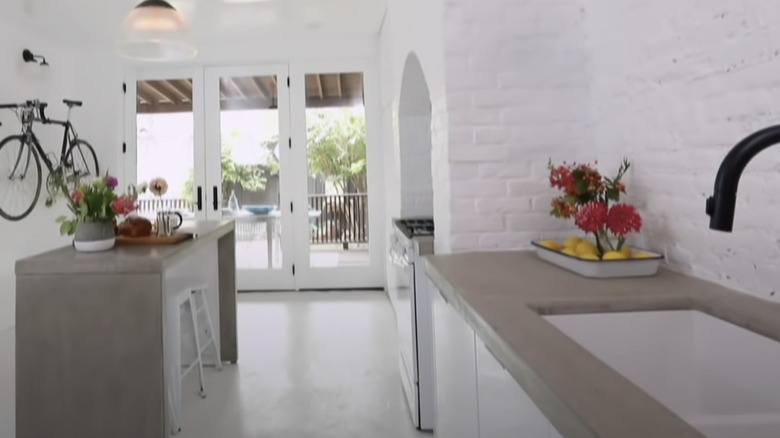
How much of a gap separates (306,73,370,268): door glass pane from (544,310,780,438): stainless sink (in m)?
4.49

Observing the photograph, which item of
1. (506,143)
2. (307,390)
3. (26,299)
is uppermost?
(506,143)

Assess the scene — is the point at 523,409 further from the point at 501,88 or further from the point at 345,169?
the point at 345,169

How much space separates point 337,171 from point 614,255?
4.37 meters

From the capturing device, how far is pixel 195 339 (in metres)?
2.68

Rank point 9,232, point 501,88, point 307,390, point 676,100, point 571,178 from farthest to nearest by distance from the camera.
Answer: point 9,232 → point 307,390 → point 501,88 → point 571,178 → point 676,100

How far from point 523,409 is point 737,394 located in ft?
1.75

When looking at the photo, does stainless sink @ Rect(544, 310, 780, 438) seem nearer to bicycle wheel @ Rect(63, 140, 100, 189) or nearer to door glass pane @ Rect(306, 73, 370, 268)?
door glass pane @ Rect(306, 73, 370, 268)

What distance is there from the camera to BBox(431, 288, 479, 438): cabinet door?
3.80ft

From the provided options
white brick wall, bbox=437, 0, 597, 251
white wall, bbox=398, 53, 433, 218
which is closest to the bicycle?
white wall, bbox=398, 53, 433, 218

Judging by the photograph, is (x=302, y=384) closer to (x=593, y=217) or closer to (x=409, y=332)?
(x=409, y=332)

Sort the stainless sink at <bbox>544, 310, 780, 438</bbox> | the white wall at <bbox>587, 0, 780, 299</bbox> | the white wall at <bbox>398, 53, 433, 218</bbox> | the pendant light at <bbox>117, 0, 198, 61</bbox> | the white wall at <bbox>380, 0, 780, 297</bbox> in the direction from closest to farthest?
the stainless sink at <bbox>544, 310, 780, 438</bbox> < the white wall at <bbox>587, 0, 780, 299</bbox> < the white wall at <bbox>380, 0, 780, 297</bbox> < the pendant light at <bbox>117, 0, 198, 61</bbox> < the white wall at <bbox>398, 53, 433, 218</bbox>

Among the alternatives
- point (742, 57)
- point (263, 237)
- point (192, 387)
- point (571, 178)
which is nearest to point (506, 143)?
point (571, 178)

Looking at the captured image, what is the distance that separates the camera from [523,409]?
79 cm

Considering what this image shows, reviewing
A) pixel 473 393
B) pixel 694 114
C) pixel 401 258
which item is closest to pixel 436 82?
pixel 401 258
